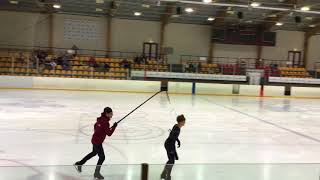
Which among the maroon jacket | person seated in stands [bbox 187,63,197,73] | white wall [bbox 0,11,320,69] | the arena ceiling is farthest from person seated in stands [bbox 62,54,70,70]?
the maroon jacket

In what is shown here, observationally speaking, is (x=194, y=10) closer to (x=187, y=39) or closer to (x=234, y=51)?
(x=187, y=39)

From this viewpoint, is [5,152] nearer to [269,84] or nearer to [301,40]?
[269,84]

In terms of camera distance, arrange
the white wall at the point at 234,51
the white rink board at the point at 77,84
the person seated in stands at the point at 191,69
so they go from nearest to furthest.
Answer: the white rink board at the point at 77,84, the person seated in stands at the point at 191,69, the white wall at the point at 234,51

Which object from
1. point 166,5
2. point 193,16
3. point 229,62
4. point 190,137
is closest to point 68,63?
point 166,5

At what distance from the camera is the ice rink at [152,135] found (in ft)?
21.3

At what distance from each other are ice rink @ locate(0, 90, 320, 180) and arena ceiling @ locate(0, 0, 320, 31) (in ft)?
31.9

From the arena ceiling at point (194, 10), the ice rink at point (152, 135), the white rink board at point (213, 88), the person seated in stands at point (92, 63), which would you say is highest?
the arena ceiling at point (194, 10)

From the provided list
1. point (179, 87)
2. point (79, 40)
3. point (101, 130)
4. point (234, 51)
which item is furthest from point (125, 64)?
point (101, 130)

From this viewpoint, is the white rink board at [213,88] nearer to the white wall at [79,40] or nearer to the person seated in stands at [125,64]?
the person seated in stands at [125,64]

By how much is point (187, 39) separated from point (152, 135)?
17.9 metres

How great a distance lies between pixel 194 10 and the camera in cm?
2342

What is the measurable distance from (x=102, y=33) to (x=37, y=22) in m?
4.13

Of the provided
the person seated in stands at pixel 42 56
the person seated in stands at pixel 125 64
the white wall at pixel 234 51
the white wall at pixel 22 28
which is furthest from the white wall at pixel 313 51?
the white wall at pixel 22 28

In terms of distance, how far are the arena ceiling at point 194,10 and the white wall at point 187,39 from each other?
1.50 feet
